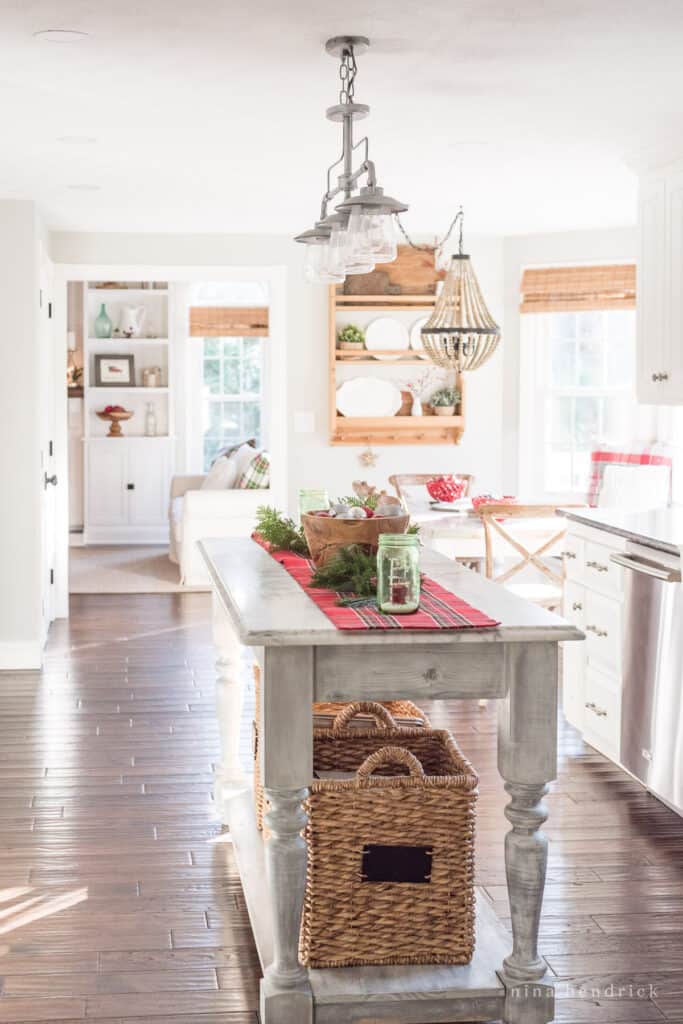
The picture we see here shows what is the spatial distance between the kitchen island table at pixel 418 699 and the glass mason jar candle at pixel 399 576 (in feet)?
0.39

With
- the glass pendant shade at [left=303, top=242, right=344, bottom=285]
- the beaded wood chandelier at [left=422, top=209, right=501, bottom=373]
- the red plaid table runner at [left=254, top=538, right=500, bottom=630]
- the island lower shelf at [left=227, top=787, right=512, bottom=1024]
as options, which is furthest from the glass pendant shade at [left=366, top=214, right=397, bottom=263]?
the beaded wood chandelier at [left=422, top=209, right=501, bottom=373]

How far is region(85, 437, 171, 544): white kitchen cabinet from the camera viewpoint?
1132cm

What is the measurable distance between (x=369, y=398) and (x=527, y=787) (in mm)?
5799

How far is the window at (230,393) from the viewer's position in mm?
11617

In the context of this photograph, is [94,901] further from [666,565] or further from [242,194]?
[242,194]

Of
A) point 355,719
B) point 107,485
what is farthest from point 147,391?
point 355,719

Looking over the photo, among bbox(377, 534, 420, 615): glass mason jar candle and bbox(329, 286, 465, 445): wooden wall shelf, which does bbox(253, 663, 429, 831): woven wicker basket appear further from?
bbox(329, 286, 465, 445): wooden wall shelf

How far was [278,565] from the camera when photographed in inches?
138

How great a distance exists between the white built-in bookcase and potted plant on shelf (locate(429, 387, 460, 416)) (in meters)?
3.74

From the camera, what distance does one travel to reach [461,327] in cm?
652

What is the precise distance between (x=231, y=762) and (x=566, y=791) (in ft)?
4.09

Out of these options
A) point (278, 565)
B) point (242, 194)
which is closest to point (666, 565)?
point (278, 565)

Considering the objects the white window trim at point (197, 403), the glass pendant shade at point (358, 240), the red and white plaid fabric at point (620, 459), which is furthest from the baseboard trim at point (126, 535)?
the glass pendant shade at point (358, 240)

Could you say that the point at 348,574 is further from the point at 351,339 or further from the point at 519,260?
the point at 519,260
